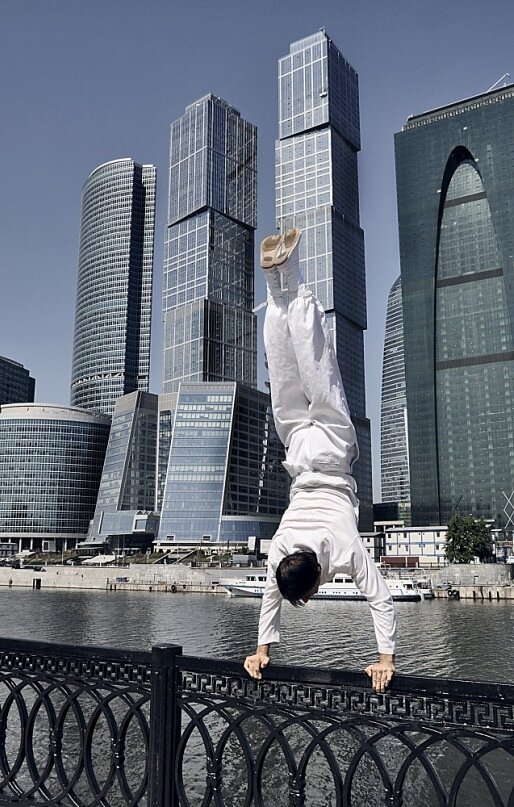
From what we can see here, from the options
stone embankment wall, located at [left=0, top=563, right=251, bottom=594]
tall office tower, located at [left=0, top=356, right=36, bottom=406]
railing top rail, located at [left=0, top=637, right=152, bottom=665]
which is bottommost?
stone embankment wall, located at [left=0, top=563, right=251, bottom=594]

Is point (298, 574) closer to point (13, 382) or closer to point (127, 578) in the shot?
point (127, 578)

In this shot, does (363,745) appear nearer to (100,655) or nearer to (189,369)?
(100,655)

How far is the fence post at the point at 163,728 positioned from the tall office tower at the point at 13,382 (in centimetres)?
18665

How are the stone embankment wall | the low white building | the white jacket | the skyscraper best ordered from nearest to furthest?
the white jacket, the stone embankment wall, the low white building, the skyscraper

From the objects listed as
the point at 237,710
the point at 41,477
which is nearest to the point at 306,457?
the point at 237,710

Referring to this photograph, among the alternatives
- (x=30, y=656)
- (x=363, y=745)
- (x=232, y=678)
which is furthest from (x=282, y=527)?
(x=30, y=656)

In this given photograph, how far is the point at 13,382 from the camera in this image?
184m

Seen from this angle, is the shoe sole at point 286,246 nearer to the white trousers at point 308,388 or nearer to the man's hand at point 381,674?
the white trousers at point 308,388

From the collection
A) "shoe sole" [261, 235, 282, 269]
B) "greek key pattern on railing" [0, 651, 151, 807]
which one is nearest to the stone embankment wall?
"greek key pattern on railing" [0, 651, 151, 807]

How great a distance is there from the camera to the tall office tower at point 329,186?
173 metres

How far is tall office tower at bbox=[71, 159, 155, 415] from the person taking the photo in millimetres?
170000

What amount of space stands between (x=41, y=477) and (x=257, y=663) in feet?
430

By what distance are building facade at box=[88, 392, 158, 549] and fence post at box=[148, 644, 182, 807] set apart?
112 metres

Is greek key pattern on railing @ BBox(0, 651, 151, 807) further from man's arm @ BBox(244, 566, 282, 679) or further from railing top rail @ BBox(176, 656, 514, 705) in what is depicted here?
man's arm @ BBox(244, 566, 282, 679)
